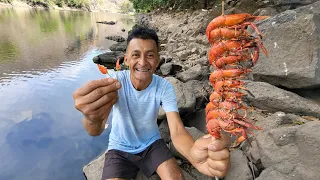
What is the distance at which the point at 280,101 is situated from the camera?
3678 millimetres

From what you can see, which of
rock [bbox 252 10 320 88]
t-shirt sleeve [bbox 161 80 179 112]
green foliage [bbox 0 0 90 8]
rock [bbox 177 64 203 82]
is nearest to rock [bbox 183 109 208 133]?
rock [bbox 252 10 320 88]

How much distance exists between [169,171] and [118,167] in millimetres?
827

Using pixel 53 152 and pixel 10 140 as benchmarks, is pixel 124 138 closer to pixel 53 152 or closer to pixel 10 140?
pixel 53 152

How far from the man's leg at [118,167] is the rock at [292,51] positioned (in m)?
3.41

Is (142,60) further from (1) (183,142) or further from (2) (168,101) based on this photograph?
(1) (183,142)

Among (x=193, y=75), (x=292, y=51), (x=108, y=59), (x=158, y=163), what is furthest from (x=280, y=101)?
(x=108, y=59)

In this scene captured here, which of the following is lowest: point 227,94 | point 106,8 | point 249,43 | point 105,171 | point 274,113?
point 105,171

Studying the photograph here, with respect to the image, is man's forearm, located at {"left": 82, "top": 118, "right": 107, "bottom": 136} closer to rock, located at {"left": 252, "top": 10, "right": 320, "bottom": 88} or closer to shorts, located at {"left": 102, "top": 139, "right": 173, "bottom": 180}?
shorts, located at {"left": 102, "top": 139, "right": 173, "bottom": 180}

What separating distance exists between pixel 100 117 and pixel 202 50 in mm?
8272

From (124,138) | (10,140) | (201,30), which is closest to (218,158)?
(124,138)

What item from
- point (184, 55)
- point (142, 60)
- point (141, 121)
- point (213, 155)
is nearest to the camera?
point (213, 155)

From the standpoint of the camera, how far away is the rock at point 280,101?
Result: 3504mm

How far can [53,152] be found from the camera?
571 cm

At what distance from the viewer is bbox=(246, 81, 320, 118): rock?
3.50 metres
